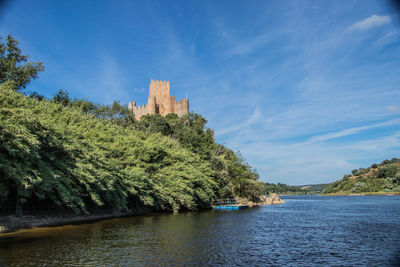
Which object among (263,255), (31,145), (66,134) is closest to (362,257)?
(263,255)

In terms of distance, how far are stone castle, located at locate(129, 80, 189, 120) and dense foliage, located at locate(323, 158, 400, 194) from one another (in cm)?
8011

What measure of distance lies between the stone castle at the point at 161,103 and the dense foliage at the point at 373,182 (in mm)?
80107

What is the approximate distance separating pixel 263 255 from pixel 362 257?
4451 millimetres

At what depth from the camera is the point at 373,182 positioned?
12075cm

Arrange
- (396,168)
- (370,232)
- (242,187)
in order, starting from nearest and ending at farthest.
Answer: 1. (370,232)
2. (242,187)
3. (396,168)

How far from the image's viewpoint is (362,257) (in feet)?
42.9

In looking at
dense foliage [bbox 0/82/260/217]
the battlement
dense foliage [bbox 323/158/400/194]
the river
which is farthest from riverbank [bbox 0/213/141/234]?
dense foliage [bbox 323/158/400/194]

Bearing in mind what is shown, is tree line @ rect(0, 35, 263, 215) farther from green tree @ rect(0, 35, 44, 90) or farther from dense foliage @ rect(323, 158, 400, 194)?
dense foliage @ rect(323, 158, 400, 194)

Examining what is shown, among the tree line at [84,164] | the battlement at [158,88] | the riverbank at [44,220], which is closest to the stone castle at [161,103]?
the battlement at [158,88]

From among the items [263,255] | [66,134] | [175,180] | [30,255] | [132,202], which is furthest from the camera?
[175,180]

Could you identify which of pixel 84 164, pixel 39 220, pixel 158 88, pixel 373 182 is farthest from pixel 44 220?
pixel 373 182

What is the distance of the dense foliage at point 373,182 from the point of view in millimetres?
105912

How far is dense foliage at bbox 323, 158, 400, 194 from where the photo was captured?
10591 centimetres

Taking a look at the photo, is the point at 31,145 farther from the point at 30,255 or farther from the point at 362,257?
the point at 362,257
